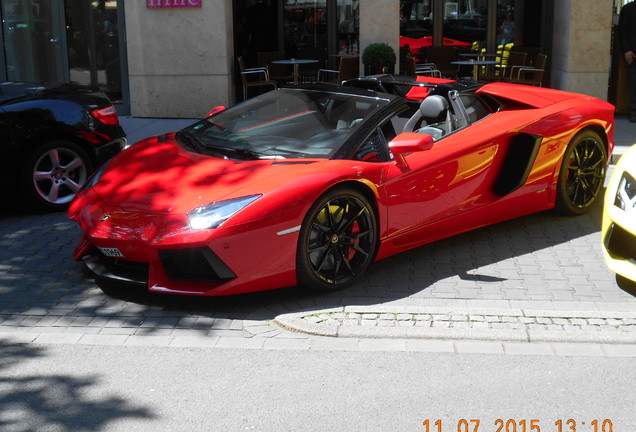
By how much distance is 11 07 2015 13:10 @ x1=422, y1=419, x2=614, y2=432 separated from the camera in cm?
391

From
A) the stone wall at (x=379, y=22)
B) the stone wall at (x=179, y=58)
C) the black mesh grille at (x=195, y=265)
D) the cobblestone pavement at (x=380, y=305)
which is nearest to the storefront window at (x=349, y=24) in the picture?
the stone wall at (x=379, y=22)

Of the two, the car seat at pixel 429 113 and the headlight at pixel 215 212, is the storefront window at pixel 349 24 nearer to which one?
the car seat at pixel 429 113

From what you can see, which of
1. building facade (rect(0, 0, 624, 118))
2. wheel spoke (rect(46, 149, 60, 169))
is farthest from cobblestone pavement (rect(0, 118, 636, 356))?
building facade (rect(0, 0, 624, 118))

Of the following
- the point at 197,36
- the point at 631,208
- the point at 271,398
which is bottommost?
the point at 271,398

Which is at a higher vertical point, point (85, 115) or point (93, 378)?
point (85, 115)

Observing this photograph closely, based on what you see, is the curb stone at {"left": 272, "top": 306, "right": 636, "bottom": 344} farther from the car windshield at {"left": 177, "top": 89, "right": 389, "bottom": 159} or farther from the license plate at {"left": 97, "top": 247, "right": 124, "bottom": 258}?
the car windshield at {"left": 177, "top": 89, "right": 389, "bottom": 159}

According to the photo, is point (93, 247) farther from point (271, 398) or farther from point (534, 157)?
point (534, 157)

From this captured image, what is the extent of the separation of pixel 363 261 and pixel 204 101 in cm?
888

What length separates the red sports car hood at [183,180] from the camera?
543cm

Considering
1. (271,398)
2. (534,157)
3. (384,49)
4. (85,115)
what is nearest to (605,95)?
(384,49)

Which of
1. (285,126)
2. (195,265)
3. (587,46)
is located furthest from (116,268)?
(587,46)

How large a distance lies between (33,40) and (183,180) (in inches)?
414

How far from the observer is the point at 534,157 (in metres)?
6.91

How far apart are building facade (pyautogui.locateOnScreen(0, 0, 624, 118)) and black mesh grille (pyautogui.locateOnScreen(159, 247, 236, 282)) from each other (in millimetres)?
9111
